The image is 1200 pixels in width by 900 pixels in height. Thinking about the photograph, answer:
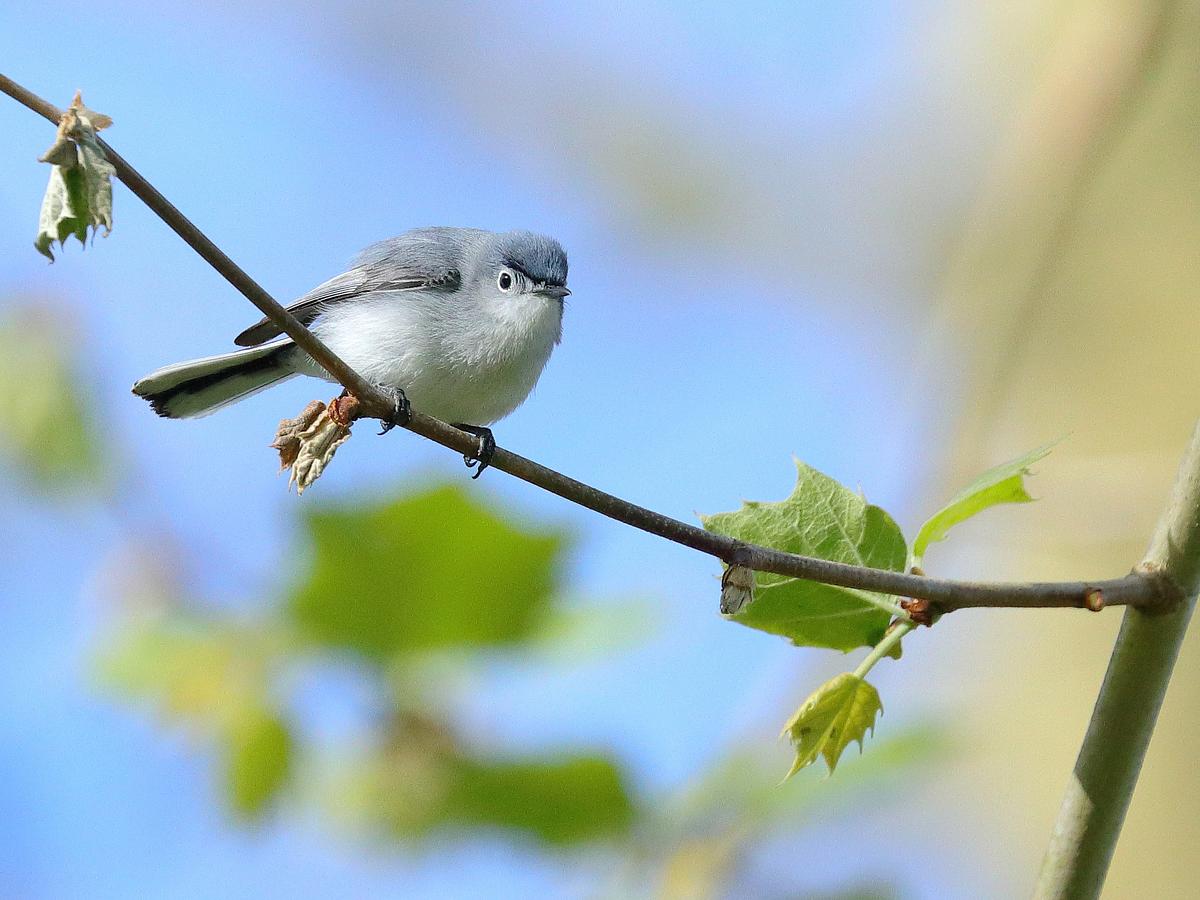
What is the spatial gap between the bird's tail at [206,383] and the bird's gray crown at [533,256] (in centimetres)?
60

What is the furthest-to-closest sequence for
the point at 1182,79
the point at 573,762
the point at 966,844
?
1. the point at 1182,79
2. the point at 966,844
3. the point at 573,762

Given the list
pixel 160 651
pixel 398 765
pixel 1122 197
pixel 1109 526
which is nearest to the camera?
pixel 398 765

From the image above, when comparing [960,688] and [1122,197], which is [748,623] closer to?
[960,688]

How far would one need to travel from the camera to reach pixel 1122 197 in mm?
4941

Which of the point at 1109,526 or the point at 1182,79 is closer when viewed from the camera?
the point at 1109,526

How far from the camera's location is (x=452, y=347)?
270 cm

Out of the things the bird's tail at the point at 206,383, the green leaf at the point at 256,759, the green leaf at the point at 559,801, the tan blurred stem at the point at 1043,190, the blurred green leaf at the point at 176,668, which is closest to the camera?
the green leaf at the point at 559,801

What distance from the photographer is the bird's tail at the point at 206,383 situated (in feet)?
8.63

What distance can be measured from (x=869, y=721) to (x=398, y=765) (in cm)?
76

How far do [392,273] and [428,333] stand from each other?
37 centimetres

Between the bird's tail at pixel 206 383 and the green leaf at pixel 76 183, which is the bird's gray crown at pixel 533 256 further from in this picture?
the green leaf at pixel 76 183

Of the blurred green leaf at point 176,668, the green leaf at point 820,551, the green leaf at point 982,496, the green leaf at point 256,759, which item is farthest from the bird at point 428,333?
the green leaf at point 982,496

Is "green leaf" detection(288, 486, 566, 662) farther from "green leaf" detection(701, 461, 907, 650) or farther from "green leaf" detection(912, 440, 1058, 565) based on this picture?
"green leaf" detection(912, 440, 1058, 565)

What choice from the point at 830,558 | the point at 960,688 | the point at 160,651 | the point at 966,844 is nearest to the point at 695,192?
the point at 960,688
